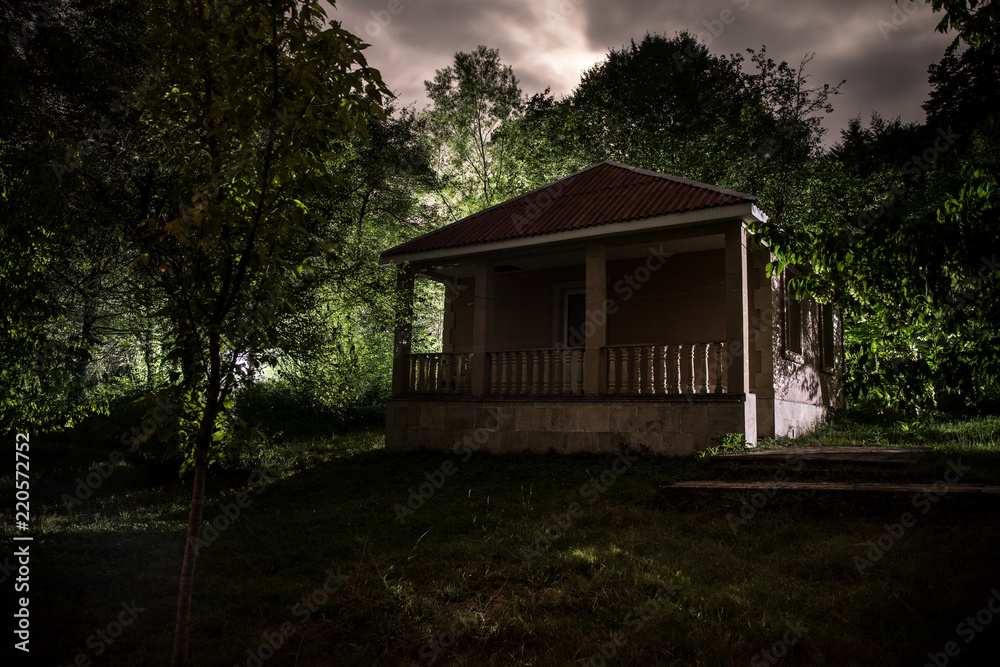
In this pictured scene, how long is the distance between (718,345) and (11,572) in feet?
29.0

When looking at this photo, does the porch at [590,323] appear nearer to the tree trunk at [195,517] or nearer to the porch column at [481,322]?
the porch column at [481,322]

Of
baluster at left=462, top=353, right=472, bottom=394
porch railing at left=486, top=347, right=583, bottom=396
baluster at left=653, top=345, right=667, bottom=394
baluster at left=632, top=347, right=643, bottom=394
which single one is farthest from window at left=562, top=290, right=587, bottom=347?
baluster at left=653, top=345, right=667, bottom=394

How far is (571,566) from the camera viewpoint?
516 centimetres

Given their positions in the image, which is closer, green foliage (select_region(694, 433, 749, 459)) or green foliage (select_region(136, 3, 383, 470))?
green foliage (select_region(136, 3, 383, 470))

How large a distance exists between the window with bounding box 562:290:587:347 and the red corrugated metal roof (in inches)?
94.8

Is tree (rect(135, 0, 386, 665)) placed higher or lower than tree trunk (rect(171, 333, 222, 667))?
higher

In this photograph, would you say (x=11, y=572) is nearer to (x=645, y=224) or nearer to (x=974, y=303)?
(x=974, y=303)

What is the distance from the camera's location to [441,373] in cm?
1274

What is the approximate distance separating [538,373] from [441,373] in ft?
7.32

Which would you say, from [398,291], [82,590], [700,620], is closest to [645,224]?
[398,291]

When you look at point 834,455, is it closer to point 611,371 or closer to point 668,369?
point 668,369

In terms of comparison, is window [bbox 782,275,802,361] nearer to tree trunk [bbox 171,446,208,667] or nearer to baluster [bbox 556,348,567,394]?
baluster [bbox 556,348,567,394]

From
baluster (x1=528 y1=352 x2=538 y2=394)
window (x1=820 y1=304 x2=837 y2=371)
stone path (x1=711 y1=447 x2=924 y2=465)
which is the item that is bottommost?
stone path (x1=711 y1=447 x2=924 y2=465)

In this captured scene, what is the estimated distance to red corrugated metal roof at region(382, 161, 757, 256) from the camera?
10094mm
